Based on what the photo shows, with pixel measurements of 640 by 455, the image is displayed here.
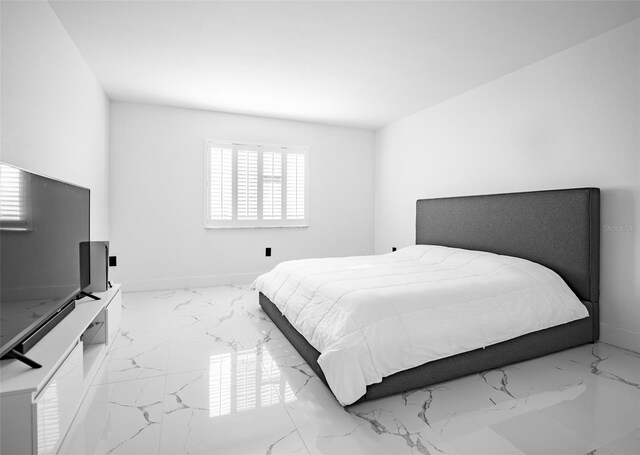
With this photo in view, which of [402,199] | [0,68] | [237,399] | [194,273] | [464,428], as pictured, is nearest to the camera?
[464,428]

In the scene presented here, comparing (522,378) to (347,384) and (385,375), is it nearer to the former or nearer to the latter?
(385,375)

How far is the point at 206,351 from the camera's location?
2.51 meters

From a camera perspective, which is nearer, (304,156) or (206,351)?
(206,351)

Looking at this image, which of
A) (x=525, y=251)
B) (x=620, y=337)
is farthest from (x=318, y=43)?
(x=620, y=337)

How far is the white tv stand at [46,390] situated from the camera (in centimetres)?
112

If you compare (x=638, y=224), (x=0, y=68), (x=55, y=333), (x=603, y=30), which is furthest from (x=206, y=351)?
(x=603, y=30)

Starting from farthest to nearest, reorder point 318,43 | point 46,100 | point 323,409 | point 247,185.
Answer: point 247,185
point 318,43
point 46,100
point 323,409

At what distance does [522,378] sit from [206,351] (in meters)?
2.10

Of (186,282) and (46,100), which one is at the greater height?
(46,100)

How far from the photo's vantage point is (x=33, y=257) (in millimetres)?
1545

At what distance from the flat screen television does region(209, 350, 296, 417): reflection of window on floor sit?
89 cm

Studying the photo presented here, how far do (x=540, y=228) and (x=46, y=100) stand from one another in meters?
3.81

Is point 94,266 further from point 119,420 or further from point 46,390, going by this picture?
point 46,390

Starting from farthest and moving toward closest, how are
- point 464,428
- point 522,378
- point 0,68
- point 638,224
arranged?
1. point 638,224
2. point 522,378
3. point 0,68
4. point 464,428
